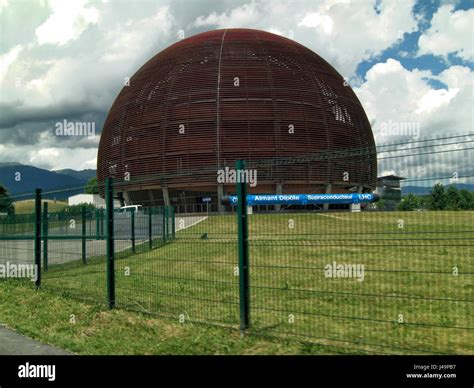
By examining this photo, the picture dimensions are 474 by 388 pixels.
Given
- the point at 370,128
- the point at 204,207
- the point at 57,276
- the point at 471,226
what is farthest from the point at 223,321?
the point at 370,128

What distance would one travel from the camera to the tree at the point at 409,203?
5.50 m

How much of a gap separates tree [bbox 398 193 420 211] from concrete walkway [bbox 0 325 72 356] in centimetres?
440

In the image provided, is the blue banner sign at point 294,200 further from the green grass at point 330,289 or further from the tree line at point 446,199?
the tree line at point 446,199

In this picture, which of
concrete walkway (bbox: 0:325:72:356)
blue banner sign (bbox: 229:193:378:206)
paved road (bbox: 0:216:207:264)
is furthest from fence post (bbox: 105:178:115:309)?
paved road (bbox: 0:216:207:264)

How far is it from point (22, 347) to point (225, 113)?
152 feet

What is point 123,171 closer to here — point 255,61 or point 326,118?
point 255,61

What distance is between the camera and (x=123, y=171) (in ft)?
180

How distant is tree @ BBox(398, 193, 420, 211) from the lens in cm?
550

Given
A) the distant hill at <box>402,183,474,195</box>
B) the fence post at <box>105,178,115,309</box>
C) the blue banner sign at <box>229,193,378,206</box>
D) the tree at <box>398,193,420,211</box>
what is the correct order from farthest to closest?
the fence post at <box>105,178,115,309</box>
the blue banner sign at <box>229,193,378,206</box>
the tree at <box>398,193,420,211</box>
the distant hill at <box>402,183,474,195</box>

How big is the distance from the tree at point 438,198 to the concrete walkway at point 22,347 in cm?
465

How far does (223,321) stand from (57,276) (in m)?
7.14

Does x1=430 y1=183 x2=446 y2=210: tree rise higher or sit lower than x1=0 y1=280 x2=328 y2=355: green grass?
higher
